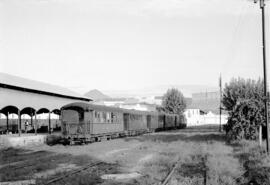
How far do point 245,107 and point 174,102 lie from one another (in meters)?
63.9

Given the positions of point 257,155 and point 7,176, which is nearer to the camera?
point 7,176

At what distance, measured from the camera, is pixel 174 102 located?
90375mm

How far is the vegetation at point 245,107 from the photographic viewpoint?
25812 millimetres

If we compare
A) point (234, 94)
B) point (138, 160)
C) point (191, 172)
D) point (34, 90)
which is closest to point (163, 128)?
point (34, 90)

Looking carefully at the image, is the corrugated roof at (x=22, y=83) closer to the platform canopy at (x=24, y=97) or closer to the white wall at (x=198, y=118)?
the platform canopy at (x=24, y=97)

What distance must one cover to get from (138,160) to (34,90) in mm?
20269

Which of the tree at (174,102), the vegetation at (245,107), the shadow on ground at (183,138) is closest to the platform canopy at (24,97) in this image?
the shadow on ground at (183,138)

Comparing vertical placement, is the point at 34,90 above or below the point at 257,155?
above

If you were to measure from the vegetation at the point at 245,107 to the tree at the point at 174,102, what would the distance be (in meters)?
62.5

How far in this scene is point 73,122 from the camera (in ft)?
89.3

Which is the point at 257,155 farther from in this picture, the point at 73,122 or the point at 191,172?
the point at 73,122

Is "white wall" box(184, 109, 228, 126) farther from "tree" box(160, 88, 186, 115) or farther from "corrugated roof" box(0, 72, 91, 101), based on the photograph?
"corrugated roof" box(0, 72, 91, 101)

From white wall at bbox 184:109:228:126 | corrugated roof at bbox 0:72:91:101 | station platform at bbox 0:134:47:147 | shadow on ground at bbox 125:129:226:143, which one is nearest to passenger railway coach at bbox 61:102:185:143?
shadow on ground at bbox 125:129:226:143

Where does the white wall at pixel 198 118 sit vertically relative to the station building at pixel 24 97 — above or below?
below
